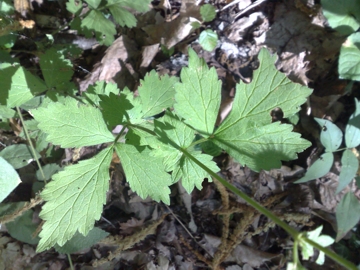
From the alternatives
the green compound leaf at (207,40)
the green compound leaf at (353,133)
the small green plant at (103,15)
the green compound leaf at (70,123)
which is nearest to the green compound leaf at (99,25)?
the small green plant at (103,15)

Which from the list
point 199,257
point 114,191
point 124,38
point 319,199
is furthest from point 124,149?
point 319,199

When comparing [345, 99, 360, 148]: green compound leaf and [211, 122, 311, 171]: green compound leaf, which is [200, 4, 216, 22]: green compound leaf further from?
[211, 122, 311, 171]: green compound leaf

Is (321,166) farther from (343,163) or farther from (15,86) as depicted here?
(15,86)

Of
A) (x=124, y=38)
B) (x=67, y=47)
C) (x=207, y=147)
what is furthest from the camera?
(x=124, y=38)

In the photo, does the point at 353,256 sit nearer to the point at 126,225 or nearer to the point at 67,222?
the point at 126,225

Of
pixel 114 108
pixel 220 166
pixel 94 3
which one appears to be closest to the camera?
pixel 114 108

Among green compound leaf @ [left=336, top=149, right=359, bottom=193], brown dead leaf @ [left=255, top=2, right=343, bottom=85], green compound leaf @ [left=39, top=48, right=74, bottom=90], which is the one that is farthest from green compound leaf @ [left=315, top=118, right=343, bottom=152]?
green compound leaf @ [left=39, top=48, right=74, bottom=90]

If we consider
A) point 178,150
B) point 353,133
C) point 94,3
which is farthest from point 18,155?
point 353,133
